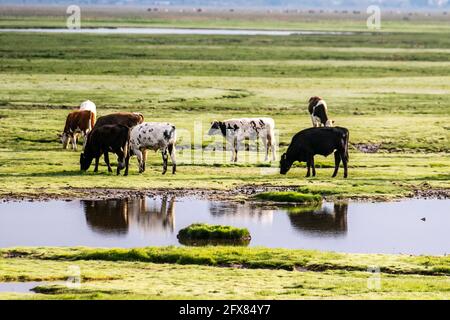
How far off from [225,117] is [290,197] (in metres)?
17.2

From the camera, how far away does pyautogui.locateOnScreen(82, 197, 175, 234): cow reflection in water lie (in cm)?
2489

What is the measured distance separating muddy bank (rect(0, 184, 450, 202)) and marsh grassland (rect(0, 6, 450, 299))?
12 centimetres

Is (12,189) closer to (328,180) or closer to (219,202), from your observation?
(219,202)

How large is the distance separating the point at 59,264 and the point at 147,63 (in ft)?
174

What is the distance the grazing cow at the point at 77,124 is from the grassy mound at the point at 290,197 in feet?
30.4

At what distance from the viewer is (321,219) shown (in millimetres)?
25906

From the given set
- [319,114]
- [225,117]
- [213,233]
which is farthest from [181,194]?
[225,117]

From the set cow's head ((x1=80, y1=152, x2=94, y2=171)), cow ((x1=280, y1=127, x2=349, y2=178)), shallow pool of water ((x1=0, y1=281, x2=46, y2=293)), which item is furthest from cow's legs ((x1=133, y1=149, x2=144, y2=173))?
shallow pool of water ((x1=0, y1=281, x2=46, y2=293))

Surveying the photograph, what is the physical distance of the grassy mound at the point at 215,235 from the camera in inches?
922

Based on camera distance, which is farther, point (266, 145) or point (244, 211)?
point (266, 145)

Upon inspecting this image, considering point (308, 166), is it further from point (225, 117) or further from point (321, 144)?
point (225, 117)

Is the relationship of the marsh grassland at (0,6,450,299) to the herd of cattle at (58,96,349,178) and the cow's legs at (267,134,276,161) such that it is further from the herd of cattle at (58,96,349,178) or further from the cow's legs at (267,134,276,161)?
the cow's legs at (267,134,276,161)
